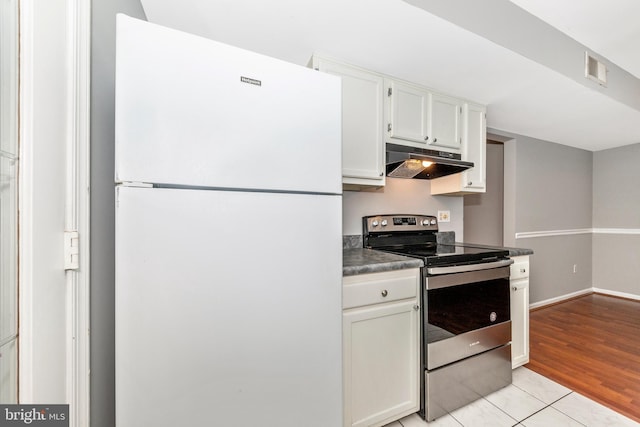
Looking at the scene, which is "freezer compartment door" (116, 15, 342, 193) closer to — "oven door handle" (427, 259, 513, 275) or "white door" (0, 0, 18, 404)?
"white door" (0, 0, 18, 404)

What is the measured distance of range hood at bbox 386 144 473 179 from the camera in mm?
1729

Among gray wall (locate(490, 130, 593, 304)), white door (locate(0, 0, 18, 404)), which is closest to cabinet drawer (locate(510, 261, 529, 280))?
gray wall (locate(490, 130, 593, 304))

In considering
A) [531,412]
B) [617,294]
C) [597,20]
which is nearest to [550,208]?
[617,294]

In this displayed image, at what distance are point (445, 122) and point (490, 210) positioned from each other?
76.2 inches

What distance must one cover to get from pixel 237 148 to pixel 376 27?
1054mm

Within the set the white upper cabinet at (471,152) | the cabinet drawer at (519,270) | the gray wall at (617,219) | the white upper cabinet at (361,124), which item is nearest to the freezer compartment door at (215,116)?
the white upper cabinet at (361,124)

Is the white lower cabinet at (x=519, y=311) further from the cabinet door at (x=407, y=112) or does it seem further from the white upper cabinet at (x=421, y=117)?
the cabinet door at (x=407, y=112)

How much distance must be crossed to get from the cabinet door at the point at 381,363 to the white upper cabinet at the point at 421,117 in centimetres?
114

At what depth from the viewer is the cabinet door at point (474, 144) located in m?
2.09

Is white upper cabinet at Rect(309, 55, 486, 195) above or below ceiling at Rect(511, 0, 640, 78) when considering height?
below

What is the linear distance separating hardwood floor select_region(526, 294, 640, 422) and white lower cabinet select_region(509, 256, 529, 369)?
0.76ft

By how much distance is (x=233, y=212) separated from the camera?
0.87 meters

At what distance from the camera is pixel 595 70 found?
6.41 ft

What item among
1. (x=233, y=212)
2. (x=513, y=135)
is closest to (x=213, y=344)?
(x=233, y=212)
